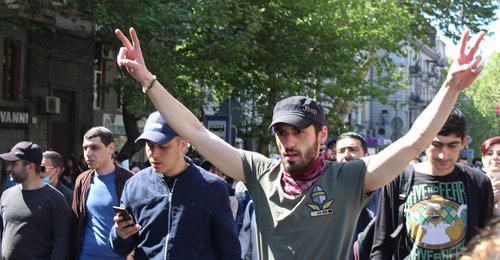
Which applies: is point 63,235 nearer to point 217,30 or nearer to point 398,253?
point 398,253

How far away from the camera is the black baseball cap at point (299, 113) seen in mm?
4047

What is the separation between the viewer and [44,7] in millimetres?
20156

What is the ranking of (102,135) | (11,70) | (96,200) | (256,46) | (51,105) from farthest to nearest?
(51,105) → (11,70) → (256,46) → (102,135) → (96,200)

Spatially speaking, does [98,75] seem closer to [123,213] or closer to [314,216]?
[123,213]

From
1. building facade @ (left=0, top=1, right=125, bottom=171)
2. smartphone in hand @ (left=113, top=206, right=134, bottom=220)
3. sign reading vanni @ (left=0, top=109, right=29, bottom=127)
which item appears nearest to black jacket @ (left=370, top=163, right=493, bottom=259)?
smartphone in hand @ (left=113, top=206, right=134, bottom=220)

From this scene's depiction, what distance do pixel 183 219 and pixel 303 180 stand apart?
117 centimetres

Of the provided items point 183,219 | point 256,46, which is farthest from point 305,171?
point 256,46

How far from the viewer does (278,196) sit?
411 centimetres

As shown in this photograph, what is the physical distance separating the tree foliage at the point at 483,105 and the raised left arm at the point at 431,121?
73.6 metres

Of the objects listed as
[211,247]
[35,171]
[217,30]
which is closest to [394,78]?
[217,30]

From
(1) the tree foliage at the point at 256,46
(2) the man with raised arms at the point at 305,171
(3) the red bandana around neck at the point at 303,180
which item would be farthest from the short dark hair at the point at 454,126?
(1) the tree foliage at the point at 256,46

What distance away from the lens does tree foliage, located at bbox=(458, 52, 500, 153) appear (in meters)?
78.2

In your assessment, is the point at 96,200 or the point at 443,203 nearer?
the point at 443,203

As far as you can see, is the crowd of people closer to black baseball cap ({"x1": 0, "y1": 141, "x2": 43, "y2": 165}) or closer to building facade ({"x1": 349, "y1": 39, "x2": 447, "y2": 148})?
black baseball cap ({"x1": 0, "y1": 141, "x2": 43, "y2": 165})
